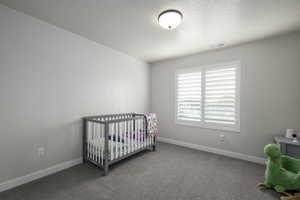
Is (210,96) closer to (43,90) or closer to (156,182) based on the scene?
(156,182)

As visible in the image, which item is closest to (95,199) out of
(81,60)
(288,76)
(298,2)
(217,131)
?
(81,60)

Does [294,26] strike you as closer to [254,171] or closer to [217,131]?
[217,131]

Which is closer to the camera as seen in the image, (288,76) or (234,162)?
(288,76)

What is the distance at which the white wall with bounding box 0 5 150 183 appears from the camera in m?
1.72

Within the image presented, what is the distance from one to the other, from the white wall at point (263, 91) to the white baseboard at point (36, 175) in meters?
2.86

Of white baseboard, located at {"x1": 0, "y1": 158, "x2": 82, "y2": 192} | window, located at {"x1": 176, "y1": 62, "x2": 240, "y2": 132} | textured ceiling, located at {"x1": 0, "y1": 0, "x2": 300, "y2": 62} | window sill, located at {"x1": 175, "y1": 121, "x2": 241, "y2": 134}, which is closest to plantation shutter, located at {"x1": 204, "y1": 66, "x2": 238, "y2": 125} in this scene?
window, located at {"x1": 176, "y1": 62, "x2": 240, "y2": 132}

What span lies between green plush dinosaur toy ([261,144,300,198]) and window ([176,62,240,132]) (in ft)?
3.38

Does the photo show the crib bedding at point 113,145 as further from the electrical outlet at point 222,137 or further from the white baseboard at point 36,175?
the electrical outlet at point 222,137

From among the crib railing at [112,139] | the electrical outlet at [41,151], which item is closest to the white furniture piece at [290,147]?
the crib railing at [112,139]

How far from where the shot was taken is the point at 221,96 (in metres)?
2.90

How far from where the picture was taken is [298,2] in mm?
1560

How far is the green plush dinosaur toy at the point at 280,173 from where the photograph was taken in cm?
160

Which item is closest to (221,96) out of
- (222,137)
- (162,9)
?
(222,137)

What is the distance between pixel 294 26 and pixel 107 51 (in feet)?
11.4
